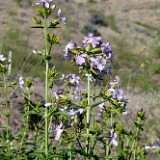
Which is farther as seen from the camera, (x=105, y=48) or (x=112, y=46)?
(x=112, y=46)

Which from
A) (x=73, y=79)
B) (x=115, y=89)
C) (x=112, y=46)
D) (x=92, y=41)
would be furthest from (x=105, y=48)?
(x=112, y=46)

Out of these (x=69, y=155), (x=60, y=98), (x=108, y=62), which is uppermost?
(x=108, y=62)

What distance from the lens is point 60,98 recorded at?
2.13 metres

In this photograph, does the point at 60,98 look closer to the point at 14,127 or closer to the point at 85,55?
the point at 85,55

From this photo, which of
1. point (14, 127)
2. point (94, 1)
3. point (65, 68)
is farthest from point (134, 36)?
point (94, 1)

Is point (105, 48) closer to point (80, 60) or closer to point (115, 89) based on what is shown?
point (80, 60)

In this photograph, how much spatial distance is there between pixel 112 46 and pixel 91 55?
49.6 ft

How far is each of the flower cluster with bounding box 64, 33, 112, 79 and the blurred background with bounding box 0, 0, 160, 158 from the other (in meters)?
0.14

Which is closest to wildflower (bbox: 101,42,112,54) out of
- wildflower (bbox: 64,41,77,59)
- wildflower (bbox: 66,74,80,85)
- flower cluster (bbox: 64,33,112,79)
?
flower cluster (bbox: 64,33,112,79)

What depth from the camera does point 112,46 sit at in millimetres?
17125

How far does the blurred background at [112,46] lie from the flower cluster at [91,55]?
138 millimetres

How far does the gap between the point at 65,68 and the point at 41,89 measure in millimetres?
4301

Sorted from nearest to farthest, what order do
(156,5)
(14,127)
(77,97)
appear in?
(77,97) → (14,127) → (156,5)

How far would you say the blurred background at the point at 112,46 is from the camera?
546 centimetres
